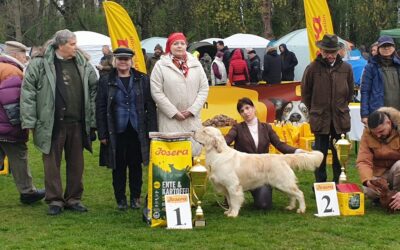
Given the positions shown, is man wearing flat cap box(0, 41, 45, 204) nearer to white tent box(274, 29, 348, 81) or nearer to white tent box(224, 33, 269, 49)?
white tent box(274, 29, 348, 81)

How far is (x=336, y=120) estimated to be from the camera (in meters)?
6.38

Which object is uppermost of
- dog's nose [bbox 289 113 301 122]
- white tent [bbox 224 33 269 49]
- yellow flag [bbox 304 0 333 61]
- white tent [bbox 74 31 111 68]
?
yellow flag [bbox 304 0 333 61]

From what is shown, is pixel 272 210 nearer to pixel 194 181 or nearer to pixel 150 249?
pixel 194 181

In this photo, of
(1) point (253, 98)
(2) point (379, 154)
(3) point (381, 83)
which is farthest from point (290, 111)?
(2) point (379, 154)

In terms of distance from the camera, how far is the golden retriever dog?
550 centimetres

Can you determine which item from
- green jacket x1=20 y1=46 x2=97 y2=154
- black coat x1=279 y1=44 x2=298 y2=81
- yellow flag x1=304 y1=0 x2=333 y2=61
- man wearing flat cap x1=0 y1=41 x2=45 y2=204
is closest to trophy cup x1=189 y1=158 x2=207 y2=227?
green jacket x1=20 y1=46 x2=97 y2=154

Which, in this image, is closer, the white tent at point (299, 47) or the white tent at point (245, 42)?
the white tent at point (299, 47)

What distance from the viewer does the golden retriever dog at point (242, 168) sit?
5.50 m

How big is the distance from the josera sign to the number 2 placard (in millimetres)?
3909

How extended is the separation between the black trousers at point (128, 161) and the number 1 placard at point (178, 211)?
85 cm

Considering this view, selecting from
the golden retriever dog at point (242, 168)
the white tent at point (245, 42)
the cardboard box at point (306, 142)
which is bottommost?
the cardboard box at point (306, 142)

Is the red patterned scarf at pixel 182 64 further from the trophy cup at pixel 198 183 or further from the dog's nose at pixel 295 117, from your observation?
the dog's nose at pixel 295 117

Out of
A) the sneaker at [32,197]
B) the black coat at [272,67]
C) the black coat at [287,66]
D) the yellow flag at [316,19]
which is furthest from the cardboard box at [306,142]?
the black coat at [287,66]

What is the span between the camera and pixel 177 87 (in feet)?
18.6
